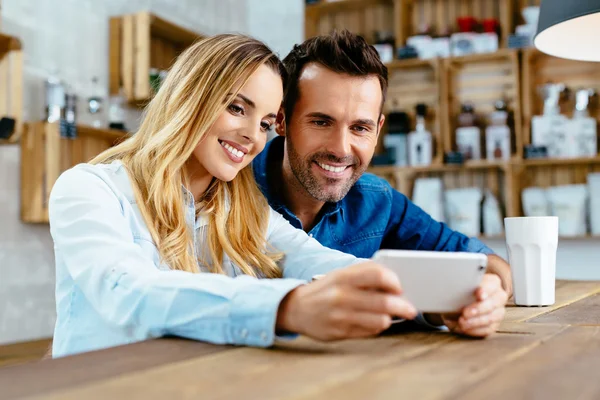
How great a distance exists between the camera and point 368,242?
6.49ft

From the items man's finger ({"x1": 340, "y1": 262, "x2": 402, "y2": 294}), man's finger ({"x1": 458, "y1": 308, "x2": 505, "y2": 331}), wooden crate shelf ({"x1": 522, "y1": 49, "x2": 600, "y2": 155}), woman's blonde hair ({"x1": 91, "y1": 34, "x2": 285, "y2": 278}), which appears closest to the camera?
man's finger ({"x1": 340, "y1": 262, "x2": 402, "y2": 294})

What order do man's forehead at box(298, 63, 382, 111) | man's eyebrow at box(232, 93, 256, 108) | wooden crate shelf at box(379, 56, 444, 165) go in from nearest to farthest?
man's eyebrow at box(232, 93, 256, 108) < man's forehead at box(298, 63, 382, 111) < wooden crate shelf at box(379, 56, 444, 165)

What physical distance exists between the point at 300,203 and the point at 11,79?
171 centimetres

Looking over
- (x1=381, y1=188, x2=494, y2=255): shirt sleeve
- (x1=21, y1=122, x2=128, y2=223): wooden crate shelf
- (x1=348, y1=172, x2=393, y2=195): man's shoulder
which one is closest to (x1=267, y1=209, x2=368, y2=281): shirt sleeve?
(x1=348, y1=172, x2=393, y2=195): man's shoulder

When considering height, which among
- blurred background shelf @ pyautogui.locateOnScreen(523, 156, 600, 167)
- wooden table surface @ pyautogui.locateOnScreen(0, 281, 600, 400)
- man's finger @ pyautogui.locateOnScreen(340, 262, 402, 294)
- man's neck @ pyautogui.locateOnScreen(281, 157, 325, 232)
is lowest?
wooden table surface @ pyautogui.locateOnScreen(0, 281, 600, 400)

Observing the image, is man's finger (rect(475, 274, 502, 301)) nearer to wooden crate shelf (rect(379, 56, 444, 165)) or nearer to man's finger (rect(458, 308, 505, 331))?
man's finger (rect(458, 308, 505, 331))

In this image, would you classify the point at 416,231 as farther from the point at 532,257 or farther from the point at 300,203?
the point at 532,257

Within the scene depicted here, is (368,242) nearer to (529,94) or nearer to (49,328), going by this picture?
(49,328)

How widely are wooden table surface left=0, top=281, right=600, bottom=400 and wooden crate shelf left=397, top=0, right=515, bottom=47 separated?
11.6ft

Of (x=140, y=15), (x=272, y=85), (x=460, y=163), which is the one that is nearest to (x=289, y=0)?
(x=140, y=15)

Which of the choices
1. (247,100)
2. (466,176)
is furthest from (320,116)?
(466,176)

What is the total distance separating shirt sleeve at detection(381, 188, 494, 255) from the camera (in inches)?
80.3

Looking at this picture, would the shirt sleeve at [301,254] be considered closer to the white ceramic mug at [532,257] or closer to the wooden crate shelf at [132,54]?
the white ceramic mug at [532,257]

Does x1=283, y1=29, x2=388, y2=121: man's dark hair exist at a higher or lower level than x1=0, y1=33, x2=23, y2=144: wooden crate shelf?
lower
